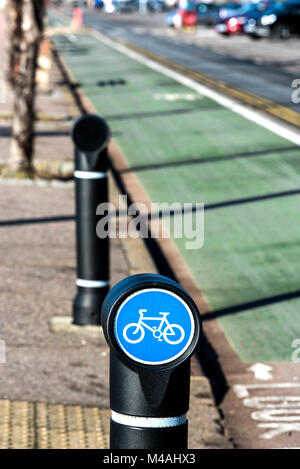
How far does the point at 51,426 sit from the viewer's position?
5191 mm

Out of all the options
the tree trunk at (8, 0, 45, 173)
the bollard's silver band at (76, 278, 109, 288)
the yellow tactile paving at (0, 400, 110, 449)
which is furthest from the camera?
the tree trunk at (8, 0, 45, 173)

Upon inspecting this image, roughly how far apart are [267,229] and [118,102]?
1287cm

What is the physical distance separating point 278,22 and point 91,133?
43849 mm

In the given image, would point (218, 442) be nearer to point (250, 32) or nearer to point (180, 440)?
point (180, 440)

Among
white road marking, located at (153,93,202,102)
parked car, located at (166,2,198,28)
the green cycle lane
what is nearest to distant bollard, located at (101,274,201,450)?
the green cycle lane

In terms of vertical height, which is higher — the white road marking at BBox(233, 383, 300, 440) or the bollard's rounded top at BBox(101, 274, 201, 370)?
the bollard's rounded top at BBox(101, 274, 201, 370)

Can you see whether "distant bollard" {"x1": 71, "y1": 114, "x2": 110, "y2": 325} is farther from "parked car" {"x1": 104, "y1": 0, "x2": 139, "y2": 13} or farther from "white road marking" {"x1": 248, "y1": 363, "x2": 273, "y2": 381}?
"parked car" {"x1": 104, "y1": 0, "x2": 139, "y2": 13}

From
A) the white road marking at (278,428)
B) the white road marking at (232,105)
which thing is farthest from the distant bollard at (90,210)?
the white road marking at (232,105)

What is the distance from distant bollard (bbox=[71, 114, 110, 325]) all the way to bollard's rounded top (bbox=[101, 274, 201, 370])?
350 cm

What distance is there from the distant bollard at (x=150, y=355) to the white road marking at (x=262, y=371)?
3.10 meters

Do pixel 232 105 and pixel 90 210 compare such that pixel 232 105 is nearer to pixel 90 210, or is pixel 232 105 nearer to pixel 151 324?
pixel 90 210

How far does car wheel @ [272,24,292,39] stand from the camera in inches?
1923

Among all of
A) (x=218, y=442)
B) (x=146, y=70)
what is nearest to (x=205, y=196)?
(x=218, y=442)

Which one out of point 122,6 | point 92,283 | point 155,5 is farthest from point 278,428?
point 155,5
